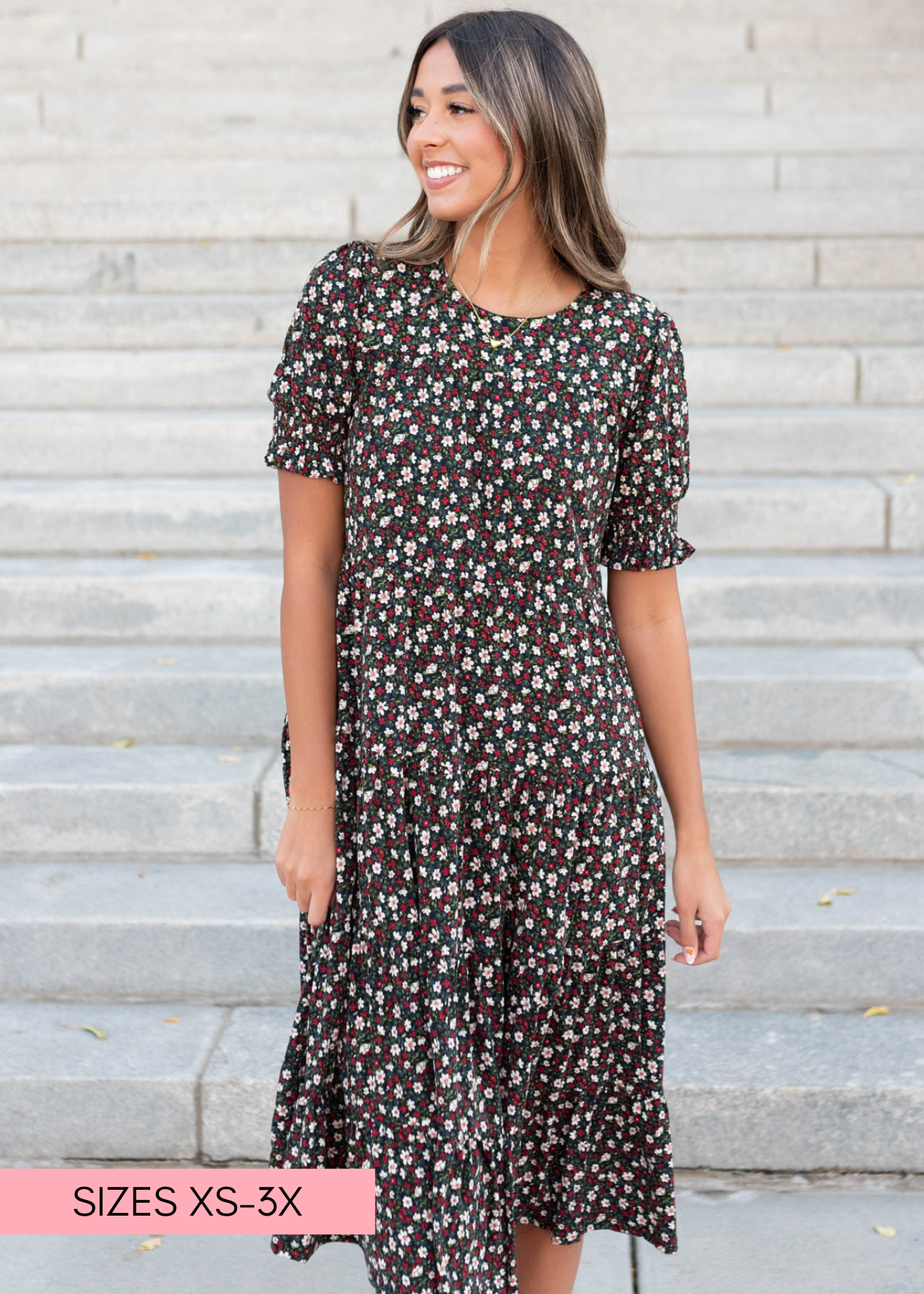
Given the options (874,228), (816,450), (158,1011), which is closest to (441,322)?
(158,1011)

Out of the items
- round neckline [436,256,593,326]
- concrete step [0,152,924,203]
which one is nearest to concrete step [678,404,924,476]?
concrete step [0,152,924,203]

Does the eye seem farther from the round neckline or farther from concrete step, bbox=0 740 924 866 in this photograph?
concrete step, bbox=0 740 924 866

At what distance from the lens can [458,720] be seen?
169 cm

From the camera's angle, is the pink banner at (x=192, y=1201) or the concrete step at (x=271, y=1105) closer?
the pink banner at (x=192, y=1201)

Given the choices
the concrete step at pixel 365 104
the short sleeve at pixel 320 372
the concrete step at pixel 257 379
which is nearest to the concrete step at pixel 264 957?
the short sleeve at pixel 320 372

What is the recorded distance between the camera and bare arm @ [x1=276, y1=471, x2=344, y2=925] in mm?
1715

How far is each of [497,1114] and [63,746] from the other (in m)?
2.44

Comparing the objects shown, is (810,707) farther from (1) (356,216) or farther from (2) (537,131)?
(1) (356,216)

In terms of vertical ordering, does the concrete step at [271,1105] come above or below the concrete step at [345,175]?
below

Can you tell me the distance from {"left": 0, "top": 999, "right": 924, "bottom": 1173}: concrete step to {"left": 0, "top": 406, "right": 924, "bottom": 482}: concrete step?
2.43 m

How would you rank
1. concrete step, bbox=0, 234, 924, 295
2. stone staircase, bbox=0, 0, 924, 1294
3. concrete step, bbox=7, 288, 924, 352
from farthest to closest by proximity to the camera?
concrete step, bbox=0, 234, 924, 295 → concrete step, bbox=7, 288, 924, 352 → stone staircase, bbox=0, 0, 924, 1294

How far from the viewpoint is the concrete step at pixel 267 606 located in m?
4.14

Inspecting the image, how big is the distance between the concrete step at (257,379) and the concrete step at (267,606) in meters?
1.13

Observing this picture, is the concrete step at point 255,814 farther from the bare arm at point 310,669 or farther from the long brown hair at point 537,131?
the long brown hair at point 537,131
